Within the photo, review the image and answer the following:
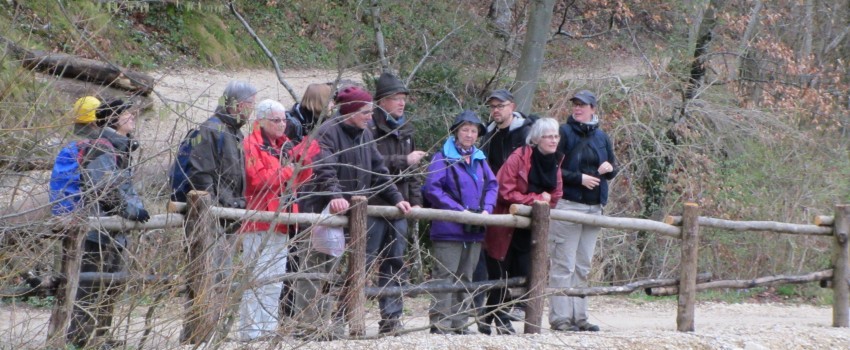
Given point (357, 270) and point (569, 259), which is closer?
point (357, 270)

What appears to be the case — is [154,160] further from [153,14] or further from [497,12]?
[153,14]

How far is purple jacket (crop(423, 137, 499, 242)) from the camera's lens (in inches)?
287

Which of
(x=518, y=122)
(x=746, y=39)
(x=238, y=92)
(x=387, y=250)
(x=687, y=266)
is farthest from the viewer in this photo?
(x=746, y=39)

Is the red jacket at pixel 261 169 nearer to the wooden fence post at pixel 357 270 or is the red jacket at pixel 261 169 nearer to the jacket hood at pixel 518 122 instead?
the wooden fence post at pixel 357 270

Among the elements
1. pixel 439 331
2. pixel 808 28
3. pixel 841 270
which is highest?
pixel 808 28

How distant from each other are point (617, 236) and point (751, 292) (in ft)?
5.43

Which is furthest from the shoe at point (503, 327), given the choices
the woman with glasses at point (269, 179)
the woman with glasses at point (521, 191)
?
the woman with glasses at point (269, 179)

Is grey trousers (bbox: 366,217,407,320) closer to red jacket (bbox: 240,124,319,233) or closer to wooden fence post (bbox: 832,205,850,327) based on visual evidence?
red jacket (bbox: 240,124,319,233)

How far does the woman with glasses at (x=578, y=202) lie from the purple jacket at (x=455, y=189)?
67 centimetres

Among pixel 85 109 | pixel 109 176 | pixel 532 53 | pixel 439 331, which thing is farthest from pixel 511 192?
pixel 532 53

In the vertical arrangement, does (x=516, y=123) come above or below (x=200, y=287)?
above

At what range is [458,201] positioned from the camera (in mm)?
7363

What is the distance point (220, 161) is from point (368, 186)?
42.1 inches

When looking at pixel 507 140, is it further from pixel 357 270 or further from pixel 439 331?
pixel 357 270
